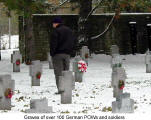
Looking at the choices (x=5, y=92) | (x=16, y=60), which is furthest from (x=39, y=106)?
(x=16, y=60)

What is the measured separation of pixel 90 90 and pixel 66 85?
2.82 metres

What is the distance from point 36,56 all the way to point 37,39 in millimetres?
819

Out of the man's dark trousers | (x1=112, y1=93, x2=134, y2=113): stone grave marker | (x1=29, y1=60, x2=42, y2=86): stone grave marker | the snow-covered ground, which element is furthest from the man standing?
(x1=112, y1=93, x2=134, y2=113): stone grave marker

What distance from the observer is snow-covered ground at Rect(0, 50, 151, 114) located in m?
14.0

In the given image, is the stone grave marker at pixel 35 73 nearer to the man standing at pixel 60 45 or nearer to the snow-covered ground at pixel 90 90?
the snow-covered ground at pixel 90 90

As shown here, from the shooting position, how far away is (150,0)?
103 feet

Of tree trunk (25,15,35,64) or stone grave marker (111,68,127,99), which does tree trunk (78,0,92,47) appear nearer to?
tree trunk (25,15,35,64)

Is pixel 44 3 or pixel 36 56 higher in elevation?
pixel 44 3

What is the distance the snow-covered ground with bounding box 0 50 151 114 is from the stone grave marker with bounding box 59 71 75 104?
0.18m

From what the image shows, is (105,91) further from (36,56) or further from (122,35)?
(122,35)

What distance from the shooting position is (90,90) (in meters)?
17.8

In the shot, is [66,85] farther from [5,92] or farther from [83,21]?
[83,21]

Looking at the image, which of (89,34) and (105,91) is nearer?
(105,91)

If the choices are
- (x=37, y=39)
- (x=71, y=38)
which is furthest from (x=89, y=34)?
(x=71, y=38)
